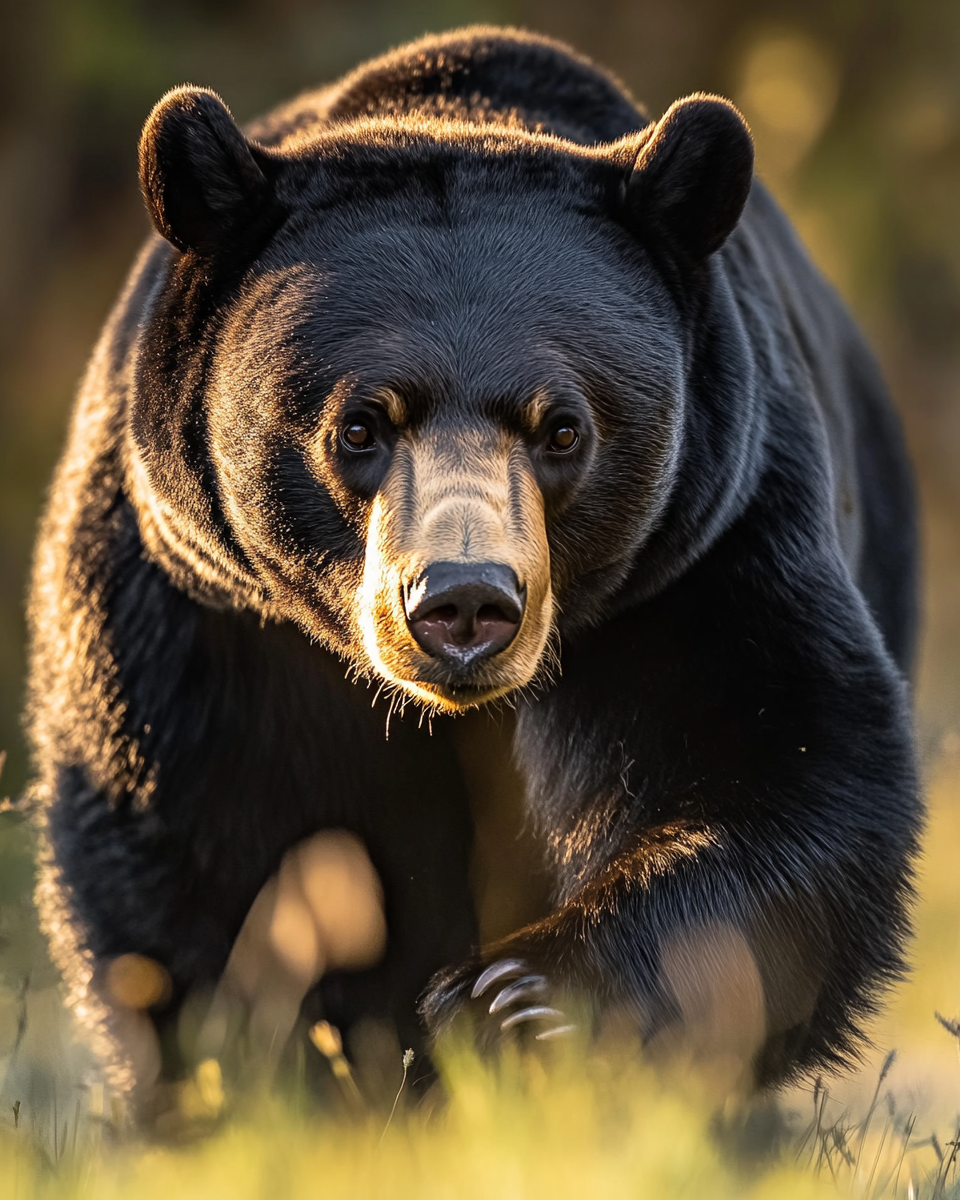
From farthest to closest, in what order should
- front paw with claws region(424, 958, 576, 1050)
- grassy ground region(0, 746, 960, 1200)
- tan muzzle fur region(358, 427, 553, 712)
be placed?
front paw with claws region(424, 958, 576, 1050), tan muzzle fur region(358, 427, 553, 712), grassy ground region(0, 746, 960, 1200)

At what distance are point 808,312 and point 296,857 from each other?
86.3 inches

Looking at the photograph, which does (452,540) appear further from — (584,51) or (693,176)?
→ (584,51)

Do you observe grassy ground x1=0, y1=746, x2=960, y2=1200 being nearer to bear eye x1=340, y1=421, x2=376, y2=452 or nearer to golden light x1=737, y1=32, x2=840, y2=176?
bear eye x1=340, y1=421, x2=376, y2=452

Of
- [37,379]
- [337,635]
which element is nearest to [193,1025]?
[337,635]

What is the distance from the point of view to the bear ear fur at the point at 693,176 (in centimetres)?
393

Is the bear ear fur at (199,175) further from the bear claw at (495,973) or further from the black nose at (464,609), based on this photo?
the bear claw at (495,973)

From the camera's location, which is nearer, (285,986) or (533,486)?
(533,486)

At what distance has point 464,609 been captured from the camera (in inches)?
127

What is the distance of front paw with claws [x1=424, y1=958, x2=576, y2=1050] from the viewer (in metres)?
3.51

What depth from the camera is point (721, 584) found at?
163 inches

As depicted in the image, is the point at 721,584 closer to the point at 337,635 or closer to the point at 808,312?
the point at 337,635

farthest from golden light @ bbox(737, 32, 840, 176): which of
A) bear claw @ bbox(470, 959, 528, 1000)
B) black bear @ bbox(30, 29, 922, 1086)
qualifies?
bear claw @ bbox(470, 959, 528, 1000)

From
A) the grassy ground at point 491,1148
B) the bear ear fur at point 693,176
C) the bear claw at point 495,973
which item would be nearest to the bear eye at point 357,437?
the bear ear fur at point 693,176

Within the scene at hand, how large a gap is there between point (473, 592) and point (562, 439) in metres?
0.64
